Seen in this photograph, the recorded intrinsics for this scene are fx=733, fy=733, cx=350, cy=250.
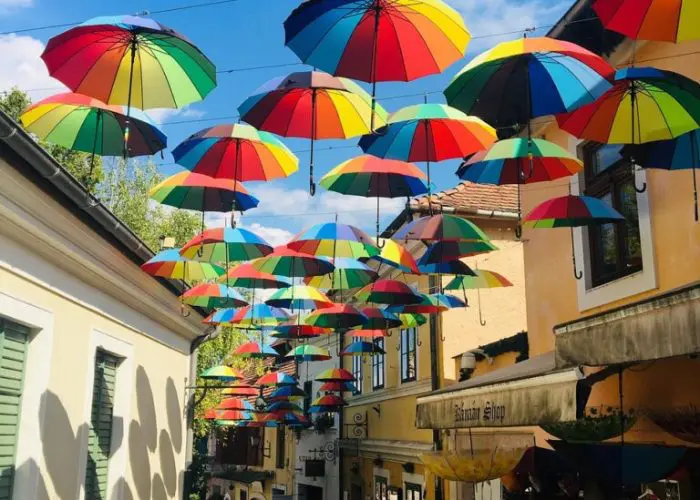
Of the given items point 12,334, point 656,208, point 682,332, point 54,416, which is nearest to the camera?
point 682,332

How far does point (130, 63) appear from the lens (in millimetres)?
5395

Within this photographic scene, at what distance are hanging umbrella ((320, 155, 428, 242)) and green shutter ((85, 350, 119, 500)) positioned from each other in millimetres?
3705

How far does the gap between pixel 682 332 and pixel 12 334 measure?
5.55 metres

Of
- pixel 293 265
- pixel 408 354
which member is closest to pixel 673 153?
pixel 293 265

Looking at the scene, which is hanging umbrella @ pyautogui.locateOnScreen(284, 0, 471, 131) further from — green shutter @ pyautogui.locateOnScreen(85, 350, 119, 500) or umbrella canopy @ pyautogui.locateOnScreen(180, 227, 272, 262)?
green shutter @ pyautogui.locateOnScreen(85, 350, 119, 500)

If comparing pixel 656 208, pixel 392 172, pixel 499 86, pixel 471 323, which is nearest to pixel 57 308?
pixel 392 172

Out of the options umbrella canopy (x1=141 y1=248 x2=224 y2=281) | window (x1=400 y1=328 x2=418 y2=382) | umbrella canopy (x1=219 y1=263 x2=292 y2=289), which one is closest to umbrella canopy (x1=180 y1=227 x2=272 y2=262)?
umbrella canopy (x1=141 y1=248 x2=224 y2=281)

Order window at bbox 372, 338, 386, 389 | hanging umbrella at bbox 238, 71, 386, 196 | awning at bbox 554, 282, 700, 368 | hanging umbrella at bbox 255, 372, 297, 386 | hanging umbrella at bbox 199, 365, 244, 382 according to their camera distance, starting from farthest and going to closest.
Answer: hanging umbrella at bbox 255, 372, 297, 386 → window at bbox 372, 338, 386, 389 → hanging umbrella at bbox 199, 365, 244, 382 → hanging umbrella at bbox 238, 71, 386, 196 → awning at bbox 554, 282, 700, 368

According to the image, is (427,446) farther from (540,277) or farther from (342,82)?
(342,82)

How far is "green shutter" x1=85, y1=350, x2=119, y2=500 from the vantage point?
8.74 m

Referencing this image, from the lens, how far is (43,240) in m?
6.84

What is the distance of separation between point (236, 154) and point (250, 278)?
11.2 ft

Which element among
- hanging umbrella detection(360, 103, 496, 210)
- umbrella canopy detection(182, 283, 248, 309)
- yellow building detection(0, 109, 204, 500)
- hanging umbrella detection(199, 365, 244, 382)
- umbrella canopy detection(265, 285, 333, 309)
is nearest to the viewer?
yellow building detection(0, 109, 204, 500)

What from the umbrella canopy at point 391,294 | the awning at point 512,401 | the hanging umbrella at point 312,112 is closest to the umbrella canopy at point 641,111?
the hanging umbrella at point 312,112
